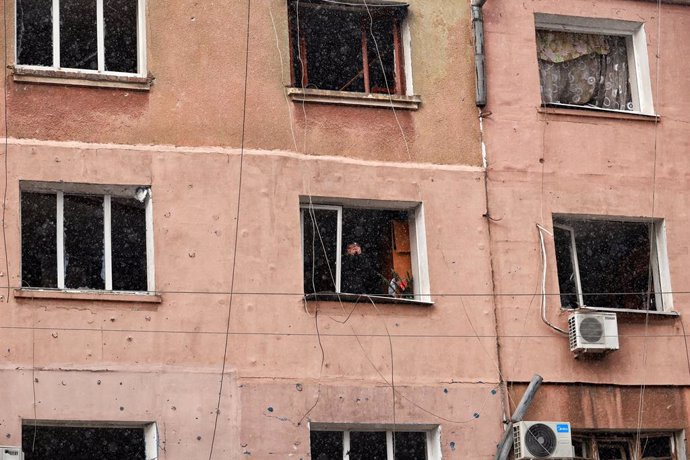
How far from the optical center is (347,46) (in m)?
20.4

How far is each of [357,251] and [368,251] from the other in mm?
147

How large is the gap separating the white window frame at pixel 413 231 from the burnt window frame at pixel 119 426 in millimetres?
2853

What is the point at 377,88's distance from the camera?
2028 centimetres

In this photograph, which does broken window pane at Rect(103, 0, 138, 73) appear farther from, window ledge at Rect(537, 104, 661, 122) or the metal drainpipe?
window ledge at Rect(537, 104, 661, 122)

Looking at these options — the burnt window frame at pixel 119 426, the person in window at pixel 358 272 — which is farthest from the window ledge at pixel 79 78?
the burnt window frame at pixel 119 426

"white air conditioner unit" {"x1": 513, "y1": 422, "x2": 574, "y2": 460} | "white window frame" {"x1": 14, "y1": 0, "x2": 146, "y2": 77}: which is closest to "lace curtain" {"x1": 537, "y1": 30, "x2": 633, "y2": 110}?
"white air conditioner unit" {"x1": 513, "y1": 422, "x2": 574, "y2": 460}

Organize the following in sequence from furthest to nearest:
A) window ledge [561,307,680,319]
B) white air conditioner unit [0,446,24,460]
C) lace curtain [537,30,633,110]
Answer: lace curtain [537,30,633,110], window ledge [561,307,680,319], white air conditioner unit [0,446,24,460]

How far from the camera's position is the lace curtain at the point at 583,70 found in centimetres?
2106

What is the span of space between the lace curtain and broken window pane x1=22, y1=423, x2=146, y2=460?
698 cm

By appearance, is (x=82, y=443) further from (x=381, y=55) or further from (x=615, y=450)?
(x=615, y=450)

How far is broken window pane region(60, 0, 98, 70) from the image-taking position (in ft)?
63.1

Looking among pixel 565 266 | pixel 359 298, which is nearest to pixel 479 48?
pixel 565 266

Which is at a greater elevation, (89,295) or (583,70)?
(583,70)

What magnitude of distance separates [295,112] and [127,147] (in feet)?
6.93
